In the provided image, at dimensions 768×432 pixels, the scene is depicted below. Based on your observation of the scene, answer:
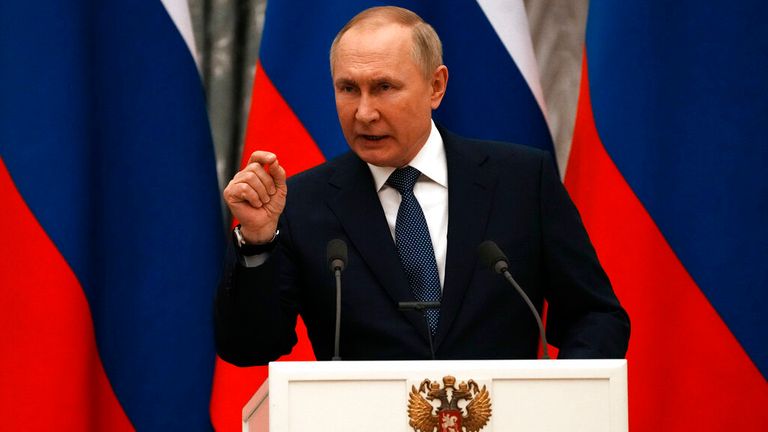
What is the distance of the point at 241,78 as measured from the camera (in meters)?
3.83

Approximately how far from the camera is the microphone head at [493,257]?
6.64ft

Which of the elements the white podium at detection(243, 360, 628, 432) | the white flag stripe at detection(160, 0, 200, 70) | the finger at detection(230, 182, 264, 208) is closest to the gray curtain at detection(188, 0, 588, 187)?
the white flag stripe at detection(160, 0, 200, 70)

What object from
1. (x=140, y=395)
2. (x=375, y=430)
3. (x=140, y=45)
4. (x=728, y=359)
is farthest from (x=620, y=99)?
(x=375, y=430)

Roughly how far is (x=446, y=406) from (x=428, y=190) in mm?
890

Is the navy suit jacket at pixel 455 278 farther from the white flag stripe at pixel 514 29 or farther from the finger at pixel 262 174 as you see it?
the white flag stripe at pixel 514 29

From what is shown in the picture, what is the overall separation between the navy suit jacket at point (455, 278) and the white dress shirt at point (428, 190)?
3cm

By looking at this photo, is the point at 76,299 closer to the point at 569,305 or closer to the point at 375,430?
the point at 569,305

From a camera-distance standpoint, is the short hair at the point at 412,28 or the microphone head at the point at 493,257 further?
the short hair at the point at 412,28

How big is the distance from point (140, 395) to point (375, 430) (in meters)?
2.04

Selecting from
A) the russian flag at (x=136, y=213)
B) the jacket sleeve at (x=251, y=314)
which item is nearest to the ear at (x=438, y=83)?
the jacket sleeve at (x=251, y=314)

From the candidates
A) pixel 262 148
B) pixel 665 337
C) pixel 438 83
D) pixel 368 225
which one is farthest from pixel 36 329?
pixel 665 337

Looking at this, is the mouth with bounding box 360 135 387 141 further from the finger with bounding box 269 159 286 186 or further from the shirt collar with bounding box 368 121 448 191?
the finger with bounding box 269 159 286 186

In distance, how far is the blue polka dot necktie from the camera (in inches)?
94.0

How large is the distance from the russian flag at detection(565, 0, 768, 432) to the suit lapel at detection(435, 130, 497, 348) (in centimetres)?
96
